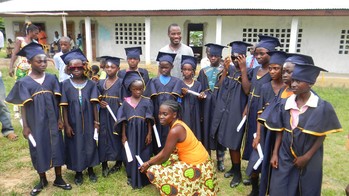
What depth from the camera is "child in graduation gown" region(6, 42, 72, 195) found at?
11.4 feet

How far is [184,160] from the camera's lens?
3.40 metres

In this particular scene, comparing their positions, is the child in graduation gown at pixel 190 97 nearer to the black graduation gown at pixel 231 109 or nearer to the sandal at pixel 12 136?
the black graduation gown at pixel 231 109

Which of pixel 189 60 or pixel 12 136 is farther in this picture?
pixel 12 136

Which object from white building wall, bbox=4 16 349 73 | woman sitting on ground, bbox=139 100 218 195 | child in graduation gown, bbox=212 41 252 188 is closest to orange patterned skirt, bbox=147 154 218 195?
woman sitting on ground, bbox=139 100 218 195

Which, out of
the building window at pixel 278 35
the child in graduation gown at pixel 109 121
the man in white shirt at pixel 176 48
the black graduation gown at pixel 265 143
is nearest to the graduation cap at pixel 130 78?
the child in graduation gown at pixel 109 121

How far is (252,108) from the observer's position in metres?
3.60

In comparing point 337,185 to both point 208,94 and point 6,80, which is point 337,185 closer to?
point 208,94

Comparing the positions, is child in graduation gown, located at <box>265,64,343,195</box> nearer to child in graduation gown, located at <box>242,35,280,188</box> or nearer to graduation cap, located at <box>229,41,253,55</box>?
child in graduation gown, located at <box>242,35,280,188</box>

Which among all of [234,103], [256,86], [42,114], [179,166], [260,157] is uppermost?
[256,86]

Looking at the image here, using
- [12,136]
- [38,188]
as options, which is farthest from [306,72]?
[12,136]

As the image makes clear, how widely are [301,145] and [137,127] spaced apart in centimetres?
197

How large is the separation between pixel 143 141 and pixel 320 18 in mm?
11107

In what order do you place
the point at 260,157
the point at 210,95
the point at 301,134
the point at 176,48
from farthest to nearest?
the point at 176,48
the point at 210,95
the point at 260,157
the point at 301,134

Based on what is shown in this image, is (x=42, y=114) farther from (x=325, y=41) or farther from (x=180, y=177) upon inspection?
(x=325, y=41)
